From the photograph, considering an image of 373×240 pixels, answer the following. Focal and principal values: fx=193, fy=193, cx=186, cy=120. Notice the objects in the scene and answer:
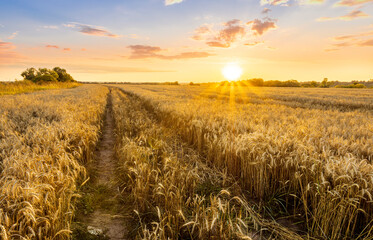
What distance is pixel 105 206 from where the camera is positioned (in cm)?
362

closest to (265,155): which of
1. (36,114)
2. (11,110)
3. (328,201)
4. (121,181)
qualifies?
(328,201)

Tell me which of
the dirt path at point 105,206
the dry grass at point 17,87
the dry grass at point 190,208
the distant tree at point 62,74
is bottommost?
the dirt path at point 105,206

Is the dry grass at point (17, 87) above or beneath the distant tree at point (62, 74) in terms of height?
beneath

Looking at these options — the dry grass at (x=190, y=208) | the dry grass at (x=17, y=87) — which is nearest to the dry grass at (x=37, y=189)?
the dry grass at (x=190, y=208)

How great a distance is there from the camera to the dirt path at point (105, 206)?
2.98m

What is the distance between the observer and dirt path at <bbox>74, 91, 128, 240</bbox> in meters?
2.98

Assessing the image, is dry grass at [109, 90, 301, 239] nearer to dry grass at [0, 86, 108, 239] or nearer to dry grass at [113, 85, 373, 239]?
dry grass at [113, 85, 373, 239]

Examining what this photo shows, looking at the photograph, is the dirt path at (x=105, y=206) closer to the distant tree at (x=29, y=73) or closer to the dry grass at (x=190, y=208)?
the dry grass at (x=190, y=208)

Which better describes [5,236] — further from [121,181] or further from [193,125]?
[193,125]

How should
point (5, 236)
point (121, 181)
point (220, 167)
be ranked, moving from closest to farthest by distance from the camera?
1. point (5, 236)
2. point (121, 181)
3. point (220, 167)

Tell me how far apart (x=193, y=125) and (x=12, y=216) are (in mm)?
5479

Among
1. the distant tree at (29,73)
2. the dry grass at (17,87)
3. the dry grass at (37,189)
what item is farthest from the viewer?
the distant tree at (29,73)

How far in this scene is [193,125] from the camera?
23.6ft

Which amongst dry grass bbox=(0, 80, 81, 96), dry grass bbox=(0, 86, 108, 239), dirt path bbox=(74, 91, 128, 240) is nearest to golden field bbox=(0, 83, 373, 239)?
dry grass bbox=(0, 86, 108, 239)
